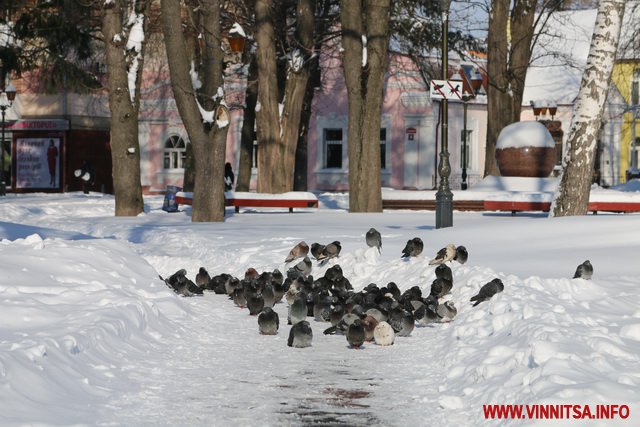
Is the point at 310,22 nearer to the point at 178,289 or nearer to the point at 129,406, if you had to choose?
the point at 178,289

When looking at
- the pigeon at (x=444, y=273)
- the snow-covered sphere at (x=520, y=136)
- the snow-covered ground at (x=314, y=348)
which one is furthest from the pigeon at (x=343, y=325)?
the snow-covered sphere at (x=520, y=136)

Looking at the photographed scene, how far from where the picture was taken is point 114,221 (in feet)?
84.1

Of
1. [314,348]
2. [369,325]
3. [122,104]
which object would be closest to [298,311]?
[369,325]

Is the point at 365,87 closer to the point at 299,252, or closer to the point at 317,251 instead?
the point at 299,252

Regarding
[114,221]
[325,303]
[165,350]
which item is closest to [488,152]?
[114,221]

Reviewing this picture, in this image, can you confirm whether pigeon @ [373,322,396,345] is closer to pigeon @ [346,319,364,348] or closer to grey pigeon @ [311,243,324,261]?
pigeon @ [346,319,364,348]

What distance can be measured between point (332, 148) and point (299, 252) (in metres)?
36.6

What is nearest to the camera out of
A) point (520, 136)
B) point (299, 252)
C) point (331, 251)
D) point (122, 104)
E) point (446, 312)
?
point (446, 312)

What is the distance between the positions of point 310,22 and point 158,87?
2536 cm

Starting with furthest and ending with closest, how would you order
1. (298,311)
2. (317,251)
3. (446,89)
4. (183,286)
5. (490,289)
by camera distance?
(446,89) < (317,251) < (183,286) < (298,311) < (490,289)

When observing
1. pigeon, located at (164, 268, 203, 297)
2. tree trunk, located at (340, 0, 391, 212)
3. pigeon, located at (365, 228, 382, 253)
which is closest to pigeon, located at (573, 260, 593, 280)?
pigeon, located at (365, 228, 382, 253)

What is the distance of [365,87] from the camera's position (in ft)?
85.8

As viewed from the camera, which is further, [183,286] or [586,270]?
[183,286]

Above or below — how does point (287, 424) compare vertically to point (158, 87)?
below
